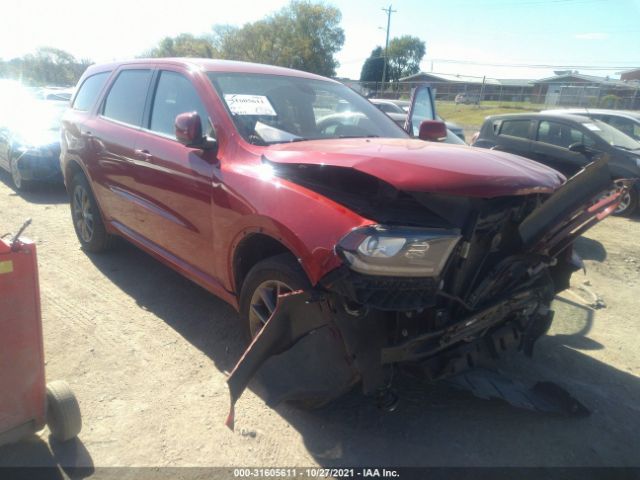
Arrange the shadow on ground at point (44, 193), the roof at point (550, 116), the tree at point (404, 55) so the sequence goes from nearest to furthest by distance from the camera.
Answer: the shadow on ground at point (44, 193) → the roof at point (550, 116) → the tree at point (404, 55)

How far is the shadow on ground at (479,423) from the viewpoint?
2.50 meters

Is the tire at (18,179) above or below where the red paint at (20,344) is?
below

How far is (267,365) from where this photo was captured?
243 centimetres

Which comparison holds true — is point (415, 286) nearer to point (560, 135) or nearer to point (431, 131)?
point (431, 131)

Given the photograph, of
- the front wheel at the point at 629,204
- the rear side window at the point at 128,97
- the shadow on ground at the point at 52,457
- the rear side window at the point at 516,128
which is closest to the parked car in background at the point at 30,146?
the rear side window at the point at 128,97

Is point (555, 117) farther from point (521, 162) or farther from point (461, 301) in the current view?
point (461, 301)

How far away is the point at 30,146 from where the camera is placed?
7918mm

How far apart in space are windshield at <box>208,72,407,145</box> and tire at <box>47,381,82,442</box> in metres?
1.73

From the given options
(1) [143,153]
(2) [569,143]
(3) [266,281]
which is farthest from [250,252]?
(2) [569,143]

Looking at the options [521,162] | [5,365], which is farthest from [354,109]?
[5,365]

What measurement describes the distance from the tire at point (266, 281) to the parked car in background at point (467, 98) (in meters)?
37.7

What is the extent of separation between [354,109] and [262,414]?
2.41 meters

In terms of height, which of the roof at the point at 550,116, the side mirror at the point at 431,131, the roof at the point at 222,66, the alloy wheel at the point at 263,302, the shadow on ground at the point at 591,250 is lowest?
the shadow on ground at the point at 591,250

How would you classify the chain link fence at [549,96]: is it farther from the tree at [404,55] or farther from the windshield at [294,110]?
the tree at [404,55]
